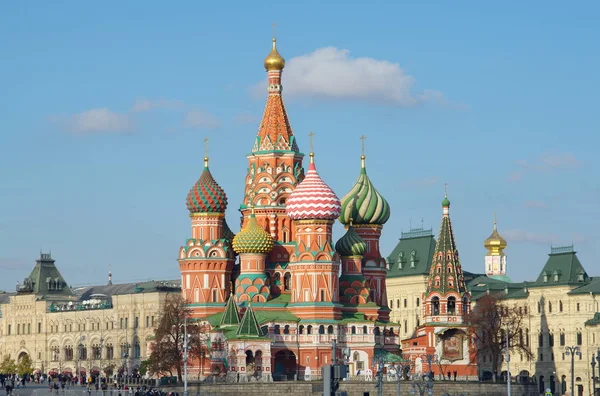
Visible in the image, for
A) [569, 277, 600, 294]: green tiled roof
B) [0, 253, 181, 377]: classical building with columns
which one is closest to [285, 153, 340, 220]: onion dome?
[569, 277, 600, 294]: green tiled roof

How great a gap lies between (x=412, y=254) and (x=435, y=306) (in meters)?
31.6

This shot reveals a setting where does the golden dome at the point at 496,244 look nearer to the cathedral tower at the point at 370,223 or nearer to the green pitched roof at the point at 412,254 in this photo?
the green pitched roof at the point at 412,254

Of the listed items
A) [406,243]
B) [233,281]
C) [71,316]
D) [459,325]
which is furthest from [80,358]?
[459,325]

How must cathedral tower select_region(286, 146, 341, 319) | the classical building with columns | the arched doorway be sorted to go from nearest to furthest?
cathedral tower select_region(286, 146, 341, 319), the arched doorway, the classical building with columns

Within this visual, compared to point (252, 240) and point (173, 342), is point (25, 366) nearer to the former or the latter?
point (173, 342)

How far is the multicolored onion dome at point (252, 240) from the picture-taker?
4284 inches

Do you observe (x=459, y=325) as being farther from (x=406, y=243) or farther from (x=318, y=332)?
(x=406, y=243)

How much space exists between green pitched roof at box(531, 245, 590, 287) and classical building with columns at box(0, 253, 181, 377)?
3841cm

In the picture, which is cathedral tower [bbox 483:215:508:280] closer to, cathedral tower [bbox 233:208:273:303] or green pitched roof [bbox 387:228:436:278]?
green pitched roof [bbox 387:228:436:278]

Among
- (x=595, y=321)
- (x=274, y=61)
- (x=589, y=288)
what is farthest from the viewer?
(x=589, y=288)

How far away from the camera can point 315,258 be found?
10638 cm

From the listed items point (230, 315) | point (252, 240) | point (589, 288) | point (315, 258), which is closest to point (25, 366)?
point (230, 315)

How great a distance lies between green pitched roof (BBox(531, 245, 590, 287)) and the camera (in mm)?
126375

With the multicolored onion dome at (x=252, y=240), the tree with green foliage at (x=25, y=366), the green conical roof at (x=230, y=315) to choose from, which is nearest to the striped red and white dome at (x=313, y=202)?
the multicolored onion dome at (x=252, y=240)
